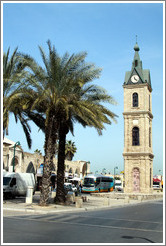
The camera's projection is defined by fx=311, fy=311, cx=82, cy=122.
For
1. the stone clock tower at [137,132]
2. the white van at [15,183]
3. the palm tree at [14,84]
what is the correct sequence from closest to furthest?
1. the palm tree at [14,84]
2. the white van at [15,183]
3. the stone clock tower at [137,132]

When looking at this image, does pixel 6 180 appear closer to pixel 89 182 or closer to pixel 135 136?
pixel 89 182

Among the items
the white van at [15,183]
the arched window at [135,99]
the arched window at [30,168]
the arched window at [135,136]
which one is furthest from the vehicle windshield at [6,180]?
the arched window at [135,99]

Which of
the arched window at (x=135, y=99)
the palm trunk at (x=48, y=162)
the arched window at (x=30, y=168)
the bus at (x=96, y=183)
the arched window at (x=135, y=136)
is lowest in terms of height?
the bus at (x=96, y=183)

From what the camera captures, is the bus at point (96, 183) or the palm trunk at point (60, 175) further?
the bus at point (96, 183)

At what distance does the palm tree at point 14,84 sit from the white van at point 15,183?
6072 mm

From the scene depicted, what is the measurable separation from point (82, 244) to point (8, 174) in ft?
69.9

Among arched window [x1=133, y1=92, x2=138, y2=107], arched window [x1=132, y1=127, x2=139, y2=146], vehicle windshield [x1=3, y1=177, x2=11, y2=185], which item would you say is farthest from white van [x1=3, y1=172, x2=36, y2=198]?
arched window [x1=133, y1=92, x2=138, y2=107]

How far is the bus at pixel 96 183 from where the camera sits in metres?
52.8

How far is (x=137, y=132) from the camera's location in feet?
177

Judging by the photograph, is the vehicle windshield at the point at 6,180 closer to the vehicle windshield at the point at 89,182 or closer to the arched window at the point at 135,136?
the vehicle windshield at the point at 89,182

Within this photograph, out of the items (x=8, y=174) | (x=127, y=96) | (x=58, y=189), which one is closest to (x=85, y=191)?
(x=127, y=96)

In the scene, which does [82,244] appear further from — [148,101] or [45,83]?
[148,101]

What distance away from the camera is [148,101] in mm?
55562

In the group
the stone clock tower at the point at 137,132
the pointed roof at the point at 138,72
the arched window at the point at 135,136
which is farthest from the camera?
the pointed roof at the point at 138,72
